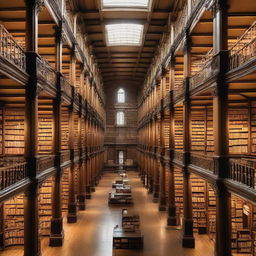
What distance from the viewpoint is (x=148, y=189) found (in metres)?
23.7

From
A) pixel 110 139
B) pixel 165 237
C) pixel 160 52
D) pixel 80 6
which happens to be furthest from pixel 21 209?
pixel 110 139

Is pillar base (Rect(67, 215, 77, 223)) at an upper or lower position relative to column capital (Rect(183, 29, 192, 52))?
lower

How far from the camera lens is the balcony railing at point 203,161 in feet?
31.2

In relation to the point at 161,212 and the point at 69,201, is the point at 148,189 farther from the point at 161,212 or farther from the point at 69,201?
the point at 69,201

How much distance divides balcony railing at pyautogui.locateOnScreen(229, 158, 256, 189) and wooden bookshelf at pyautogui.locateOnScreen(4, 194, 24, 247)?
7.24 m

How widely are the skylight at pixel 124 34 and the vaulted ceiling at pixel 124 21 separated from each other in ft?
1.45

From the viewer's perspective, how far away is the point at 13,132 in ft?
41.3

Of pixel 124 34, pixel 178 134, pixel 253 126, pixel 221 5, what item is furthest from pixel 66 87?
pixel 124 34

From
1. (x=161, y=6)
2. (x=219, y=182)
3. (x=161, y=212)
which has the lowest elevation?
(x=161, y=212)

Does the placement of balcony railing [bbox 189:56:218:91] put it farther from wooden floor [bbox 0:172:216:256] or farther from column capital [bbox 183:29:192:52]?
wooden floor [bbox 0:172:216:256]

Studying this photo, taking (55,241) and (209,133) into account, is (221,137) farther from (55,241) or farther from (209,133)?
(55,241)

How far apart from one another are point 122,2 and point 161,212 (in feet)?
37.1

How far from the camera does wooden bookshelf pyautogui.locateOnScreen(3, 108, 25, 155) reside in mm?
12500

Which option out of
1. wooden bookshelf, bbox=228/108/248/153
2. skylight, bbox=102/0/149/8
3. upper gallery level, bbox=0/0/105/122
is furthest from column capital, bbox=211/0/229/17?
skylight, bbox=102/0/149/8
